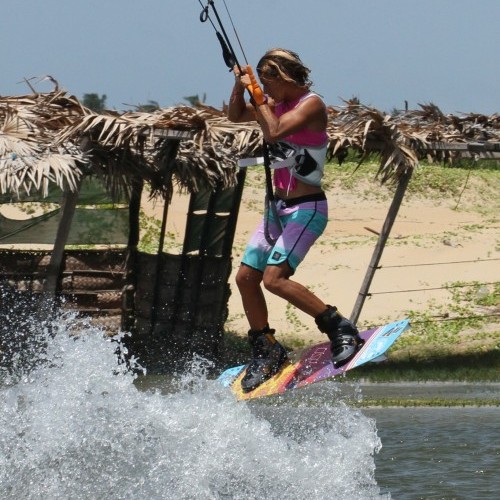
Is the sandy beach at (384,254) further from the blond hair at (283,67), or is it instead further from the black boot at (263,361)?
the blond hair at (283,67)

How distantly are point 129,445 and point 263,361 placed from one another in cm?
126

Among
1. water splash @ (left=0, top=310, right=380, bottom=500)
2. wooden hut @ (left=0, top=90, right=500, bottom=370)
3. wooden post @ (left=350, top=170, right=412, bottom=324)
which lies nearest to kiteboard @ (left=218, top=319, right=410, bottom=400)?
water splash @ (left=0, top=310, right=380, bottom=500)

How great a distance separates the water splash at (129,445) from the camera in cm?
705

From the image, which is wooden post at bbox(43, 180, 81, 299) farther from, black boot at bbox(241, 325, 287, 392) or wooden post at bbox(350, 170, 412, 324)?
black boot at bbox(241, 325, 287, 392)

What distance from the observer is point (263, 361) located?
26.8 feet

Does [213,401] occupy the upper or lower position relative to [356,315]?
upper

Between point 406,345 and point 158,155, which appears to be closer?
point 158,155

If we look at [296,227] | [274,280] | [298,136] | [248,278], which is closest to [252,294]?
[248,278]

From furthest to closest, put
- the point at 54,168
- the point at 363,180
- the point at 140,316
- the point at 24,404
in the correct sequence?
the point at 363,180 < the point at 140,316 < the point at 54,168 < the point at 24,404

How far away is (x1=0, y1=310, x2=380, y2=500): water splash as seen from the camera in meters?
7.05

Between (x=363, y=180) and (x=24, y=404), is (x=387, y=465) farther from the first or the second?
(x=363, y=180)

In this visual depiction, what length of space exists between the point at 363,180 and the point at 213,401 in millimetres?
22035

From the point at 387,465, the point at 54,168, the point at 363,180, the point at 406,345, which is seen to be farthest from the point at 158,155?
the point at 363,180

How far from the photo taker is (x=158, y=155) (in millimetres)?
13883
